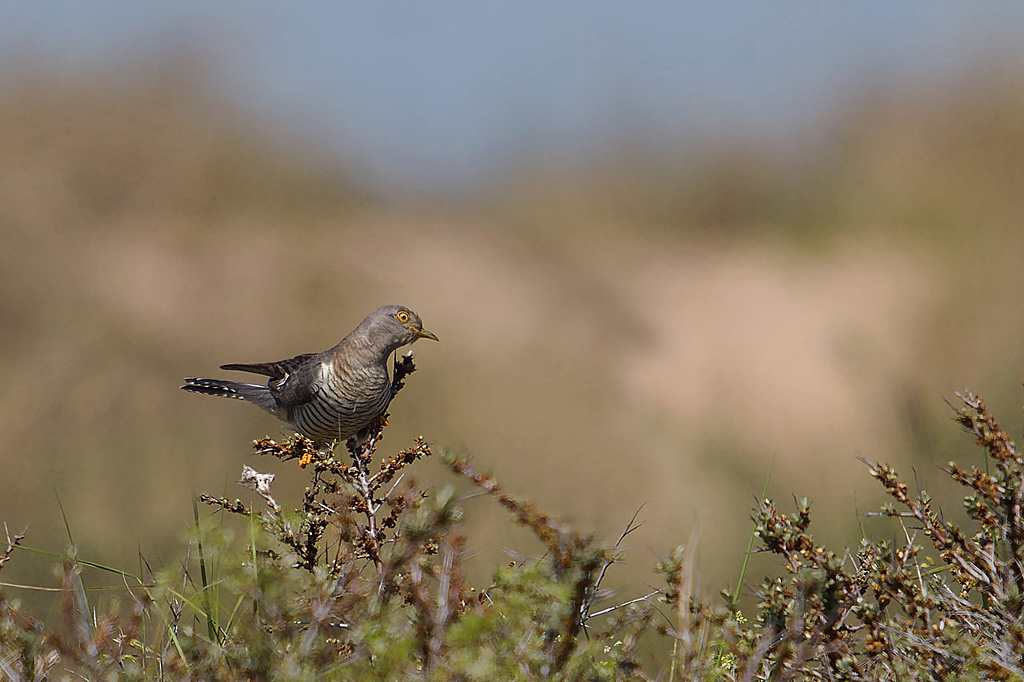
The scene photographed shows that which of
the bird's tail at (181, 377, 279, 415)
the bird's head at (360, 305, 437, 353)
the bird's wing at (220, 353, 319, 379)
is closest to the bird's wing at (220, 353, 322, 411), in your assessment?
the bird's wing at (220, 353, 319, 379)

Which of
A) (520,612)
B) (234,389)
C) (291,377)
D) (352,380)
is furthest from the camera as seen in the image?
(234,389)

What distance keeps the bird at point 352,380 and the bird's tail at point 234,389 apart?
62 cm

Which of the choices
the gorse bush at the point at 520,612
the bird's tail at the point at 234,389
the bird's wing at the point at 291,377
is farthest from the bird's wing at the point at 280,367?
the gorse bush at the point at 520,612

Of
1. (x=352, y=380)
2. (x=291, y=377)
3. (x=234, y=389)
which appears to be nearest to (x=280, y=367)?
(x=291, y=377)

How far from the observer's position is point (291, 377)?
13.0ft

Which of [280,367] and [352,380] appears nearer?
[352,380]

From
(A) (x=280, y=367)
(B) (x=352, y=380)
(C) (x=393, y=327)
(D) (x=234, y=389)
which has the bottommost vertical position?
(D) (x=234, y=389)

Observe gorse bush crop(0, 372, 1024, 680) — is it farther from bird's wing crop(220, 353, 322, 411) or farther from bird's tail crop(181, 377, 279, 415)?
bird's tail crop(181, 377, 279, 415)

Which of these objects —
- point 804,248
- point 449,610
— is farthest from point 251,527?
point 804,248

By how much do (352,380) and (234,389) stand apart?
155 centimetres

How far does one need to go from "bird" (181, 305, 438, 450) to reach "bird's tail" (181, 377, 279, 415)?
617mm

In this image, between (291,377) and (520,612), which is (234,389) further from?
(520,612)

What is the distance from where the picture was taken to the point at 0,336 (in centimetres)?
671

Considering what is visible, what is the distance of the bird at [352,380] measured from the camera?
3318mm
